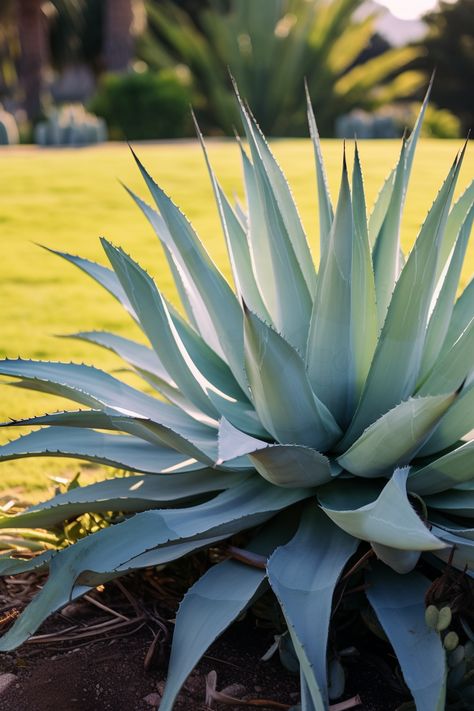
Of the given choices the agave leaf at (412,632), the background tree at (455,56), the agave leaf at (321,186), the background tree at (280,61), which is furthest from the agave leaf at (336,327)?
the background tree at (455,56)

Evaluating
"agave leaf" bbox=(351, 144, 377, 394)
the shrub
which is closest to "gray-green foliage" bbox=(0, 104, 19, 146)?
the shrub

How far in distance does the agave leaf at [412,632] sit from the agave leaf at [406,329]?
0.33 m

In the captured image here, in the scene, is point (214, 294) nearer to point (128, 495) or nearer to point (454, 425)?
point (128, 495)

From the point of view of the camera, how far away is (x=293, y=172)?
349 inches

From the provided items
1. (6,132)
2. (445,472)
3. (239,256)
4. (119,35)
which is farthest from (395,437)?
(119,35)

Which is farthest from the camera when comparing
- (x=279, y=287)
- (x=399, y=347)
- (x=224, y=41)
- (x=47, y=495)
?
(x=224, y=41)

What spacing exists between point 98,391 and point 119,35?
808 inches

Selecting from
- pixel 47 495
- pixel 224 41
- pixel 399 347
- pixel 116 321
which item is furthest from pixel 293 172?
pixel 224 41

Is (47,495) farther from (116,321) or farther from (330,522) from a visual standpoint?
(116,321)

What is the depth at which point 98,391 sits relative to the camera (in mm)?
2400

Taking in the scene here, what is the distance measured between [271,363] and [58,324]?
331 cm

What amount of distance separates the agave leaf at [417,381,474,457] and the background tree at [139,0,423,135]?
69.5 ft

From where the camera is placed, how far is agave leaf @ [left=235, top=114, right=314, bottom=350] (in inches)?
88.1

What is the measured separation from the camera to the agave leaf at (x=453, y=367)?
80.4 inches
